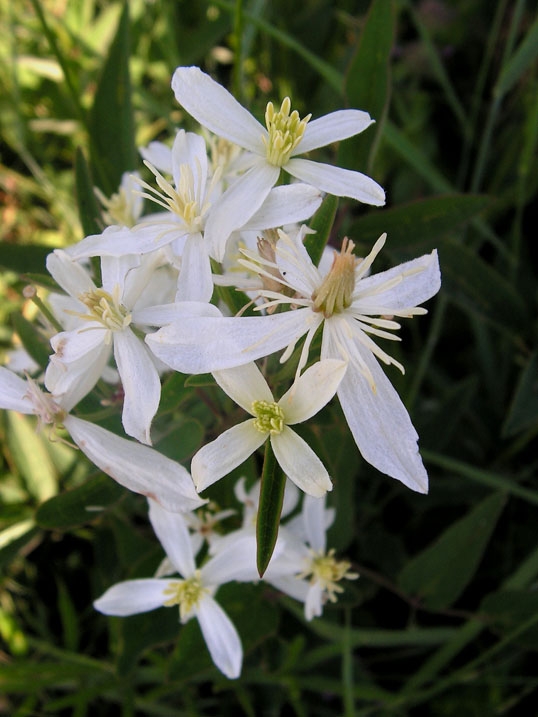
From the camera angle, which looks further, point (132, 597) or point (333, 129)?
point (132, 597)

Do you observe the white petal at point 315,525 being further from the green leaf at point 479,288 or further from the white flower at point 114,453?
the green leaf at point 479,288

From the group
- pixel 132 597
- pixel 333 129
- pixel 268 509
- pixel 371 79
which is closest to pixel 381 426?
pixel 268 509

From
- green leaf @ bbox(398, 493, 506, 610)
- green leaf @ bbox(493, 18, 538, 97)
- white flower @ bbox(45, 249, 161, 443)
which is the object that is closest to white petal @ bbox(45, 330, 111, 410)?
white flower @ bbox(45, 249, 161, 443)

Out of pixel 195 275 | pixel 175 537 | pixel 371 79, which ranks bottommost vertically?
pixel 175 537

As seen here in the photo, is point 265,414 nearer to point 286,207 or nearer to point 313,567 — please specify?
point 286,207

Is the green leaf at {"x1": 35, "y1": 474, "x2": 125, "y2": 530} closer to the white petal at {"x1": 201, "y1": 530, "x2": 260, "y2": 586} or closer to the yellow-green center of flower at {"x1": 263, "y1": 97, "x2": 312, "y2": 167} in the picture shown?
the white petal at {"x1": 201, "y1": 530, "x2": 260, "y2": 586}

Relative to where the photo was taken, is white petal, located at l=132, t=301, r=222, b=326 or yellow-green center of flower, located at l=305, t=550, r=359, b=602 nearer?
white petal, located at l=132, t=301, r=222, b=326

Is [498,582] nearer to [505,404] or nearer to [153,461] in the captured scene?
[505,404]

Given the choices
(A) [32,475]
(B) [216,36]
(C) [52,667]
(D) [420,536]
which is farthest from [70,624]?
(B) [216,36]
